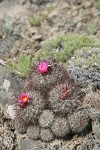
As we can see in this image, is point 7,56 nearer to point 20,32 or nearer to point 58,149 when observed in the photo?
point 20,32

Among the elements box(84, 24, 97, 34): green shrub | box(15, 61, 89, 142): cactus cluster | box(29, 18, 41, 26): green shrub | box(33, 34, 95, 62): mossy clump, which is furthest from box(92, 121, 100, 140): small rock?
box(29, 18, 41, 26): green shrub

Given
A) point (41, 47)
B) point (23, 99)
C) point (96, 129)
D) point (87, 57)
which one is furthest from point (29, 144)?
point (41, 47)

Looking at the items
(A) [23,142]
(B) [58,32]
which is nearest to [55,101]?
(A) [23,142]

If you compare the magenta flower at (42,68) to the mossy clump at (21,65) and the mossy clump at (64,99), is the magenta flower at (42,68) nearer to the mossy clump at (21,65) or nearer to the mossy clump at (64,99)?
the mossy clump at (64,99)

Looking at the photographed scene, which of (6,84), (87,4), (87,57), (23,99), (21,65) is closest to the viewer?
(23,99)

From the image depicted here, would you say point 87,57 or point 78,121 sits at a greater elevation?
point 87,57

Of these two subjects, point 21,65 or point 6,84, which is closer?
point 6,84

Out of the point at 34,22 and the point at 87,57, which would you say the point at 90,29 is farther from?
the point at 87,57

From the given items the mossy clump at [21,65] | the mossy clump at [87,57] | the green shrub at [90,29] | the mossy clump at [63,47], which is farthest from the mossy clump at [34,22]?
the mossy clump at [87,57]
